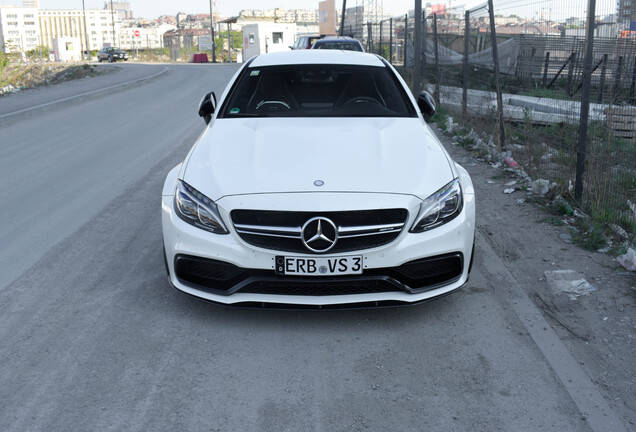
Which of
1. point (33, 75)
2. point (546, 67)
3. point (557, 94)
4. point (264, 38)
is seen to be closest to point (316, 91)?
point (557, 94)

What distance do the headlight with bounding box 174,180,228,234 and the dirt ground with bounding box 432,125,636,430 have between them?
204 cm

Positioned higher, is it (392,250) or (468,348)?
(392,250)

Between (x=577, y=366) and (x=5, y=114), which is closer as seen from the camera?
(x=577, y=366)

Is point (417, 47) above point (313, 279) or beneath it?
above

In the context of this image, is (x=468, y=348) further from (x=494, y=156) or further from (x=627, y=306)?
(x=494, y=156)

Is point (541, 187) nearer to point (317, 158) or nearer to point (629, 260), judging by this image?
point (629, 260)

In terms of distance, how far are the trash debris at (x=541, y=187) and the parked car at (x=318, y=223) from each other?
284 centimetres

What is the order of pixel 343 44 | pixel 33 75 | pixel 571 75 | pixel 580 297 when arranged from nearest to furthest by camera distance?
pixel 580 297
pixel 571 75
pixel 343 44
pixel 33 75

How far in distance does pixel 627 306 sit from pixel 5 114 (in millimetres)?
13274

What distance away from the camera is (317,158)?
416 cm

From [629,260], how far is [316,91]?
282cm

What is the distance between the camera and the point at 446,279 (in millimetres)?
4016

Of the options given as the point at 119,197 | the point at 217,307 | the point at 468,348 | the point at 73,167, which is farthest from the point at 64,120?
the point at 468,348

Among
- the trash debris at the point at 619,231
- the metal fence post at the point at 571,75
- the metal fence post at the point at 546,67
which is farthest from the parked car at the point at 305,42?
the trash debris at the point at 619,231
